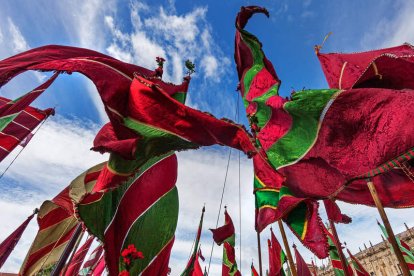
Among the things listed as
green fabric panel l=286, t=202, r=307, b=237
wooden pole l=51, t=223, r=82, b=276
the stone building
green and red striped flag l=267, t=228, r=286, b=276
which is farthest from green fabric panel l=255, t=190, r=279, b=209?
the stone building

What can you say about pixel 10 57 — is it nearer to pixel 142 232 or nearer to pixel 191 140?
pixel 191 140

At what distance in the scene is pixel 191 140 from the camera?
3.44 meters

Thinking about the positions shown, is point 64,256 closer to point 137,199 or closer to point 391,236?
point 137,199

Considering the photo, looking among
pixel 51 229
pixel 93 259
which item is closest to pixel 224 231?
pixel 51 229

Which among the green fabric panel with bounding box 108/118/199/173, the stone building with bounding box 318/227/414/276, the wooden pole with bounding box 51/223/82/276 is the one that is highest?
the stone building with bounding box 318/227/414/276

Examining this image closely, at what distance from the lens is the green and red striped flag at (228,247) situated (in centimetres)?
1150

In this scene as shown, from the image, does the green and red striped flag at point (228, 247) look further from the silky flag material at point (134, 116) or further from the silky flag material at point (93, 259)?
the silky flag material at point (134, 116)

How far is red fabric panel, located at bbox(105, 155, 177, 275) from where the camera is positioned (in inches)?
149

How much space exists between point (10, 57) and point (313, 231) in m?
6.77

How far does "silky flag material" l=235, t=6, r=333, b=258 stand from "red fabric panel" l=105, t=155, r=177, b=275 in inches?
77.6

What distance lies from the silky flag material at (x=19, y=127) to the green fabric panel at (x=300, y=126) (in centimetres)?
504

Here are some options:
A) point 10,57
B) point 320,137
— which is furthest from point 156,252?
point 10,57

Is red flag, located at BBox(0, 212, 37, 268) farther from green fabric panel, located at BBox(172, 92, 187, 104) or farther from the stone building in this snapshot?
the stone building

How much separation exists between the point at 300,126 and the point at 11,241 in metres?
12.3
